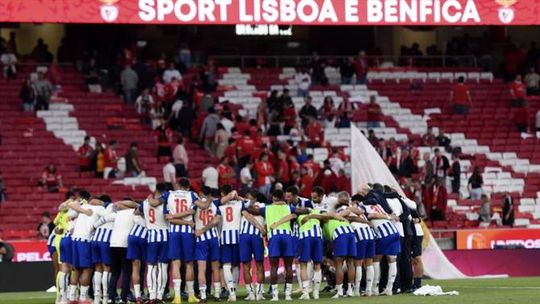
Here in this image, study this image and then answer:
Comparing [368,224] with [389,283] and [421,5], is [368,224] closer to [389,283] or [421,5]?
[389,283]

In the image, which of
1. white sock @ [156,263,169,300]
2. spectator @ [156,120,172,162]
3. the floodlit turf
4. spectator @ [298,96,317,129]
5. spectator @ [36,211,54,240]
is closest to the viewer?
the floodlit turf

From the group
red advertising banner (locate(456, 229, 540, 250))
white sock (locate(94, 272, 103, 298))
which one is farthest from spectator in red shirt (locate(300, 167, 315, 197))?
white sock (locate(94, 272, 103, 298))

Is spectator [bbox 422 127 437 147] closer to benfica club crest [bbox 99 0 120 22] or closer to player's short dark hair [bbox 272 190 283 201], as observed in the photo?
benfica club crest [bbox 99 0 120 22]

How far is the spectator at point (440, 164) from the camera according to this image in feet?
131

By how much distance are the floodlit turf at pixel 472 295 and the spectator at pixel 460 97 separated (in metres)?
12.2

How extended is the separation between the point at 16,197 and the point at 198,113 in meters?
5.99

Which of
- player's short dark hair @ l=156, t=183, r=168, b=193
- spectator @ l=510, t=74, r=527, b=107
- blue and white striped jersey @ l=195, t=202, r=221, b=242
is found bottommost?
blue and white striped jersey @ l=195, t=202, r=221, b=242

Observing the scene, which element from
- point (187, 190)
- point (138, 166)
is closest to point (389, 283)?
point (187, 190)

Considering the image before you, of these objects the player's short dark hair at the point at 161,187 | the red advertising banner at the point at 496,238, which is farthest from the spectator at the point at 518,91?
the player's short dark hair at the point at 161,187

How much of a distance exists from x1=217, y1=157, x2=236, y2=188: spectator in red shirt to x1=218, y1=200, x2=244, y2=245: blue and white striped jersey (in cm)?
1302

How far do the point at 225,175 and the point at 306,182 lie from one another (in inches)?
78.5

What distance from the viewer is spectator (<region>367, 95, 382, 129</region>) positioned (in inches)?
1697

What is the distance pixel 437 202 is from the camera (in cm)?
3872

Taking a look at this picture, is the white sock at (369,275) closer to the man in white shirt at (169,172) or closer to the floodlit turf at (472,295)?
the floodlit turf at (472,295)
